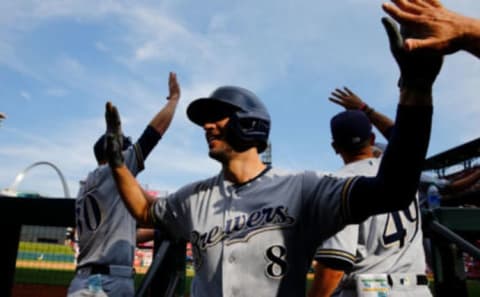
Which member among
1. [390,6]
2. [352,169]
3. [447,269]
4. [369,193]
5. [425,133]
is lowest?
[447,269]

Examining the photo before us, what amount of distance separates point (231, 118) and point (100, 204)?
1.73 m

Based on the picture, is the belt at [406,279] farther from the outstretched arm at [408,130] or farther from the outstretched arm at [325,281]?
the outstretched arm at [408,130]

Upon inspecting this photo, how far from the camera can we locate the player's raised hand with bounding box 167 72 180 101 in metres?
4.06

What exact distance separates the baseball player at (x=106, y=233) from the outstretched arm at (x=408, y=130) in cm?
233

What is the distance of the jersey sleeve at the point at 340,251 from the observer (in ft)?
7.76

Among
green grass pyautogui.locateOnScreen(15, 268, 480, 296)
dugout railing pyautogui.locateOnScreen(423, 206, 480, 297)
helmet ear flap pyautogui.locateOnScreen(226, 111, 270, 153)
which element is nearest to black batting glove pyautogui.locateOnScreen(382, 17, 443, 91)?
helmet ear flap pyautogui.locateOnScreen(226, 111, 270, 153)

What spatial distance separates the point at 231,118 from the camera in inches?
86.0

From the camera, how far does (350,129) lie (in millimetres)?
2672

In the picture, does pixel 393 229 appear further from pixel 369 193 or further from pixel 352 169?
pixel 369 193

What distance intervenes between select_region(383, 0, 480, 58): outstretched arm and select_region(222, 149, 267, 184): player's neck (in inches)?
40.3

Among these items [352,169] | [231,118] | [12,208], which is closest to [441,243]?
[352,169]

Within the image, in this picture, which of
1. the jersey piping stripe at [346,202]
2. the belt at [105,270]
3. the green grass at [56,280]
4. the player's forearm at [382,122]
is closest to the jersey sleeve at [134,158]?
the belt at [105,270]

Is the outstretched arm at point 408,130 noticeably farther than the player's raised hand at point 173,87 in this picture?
No

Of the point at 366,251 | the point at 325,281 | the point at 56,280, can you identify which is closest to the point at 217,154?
the point at 325,281
